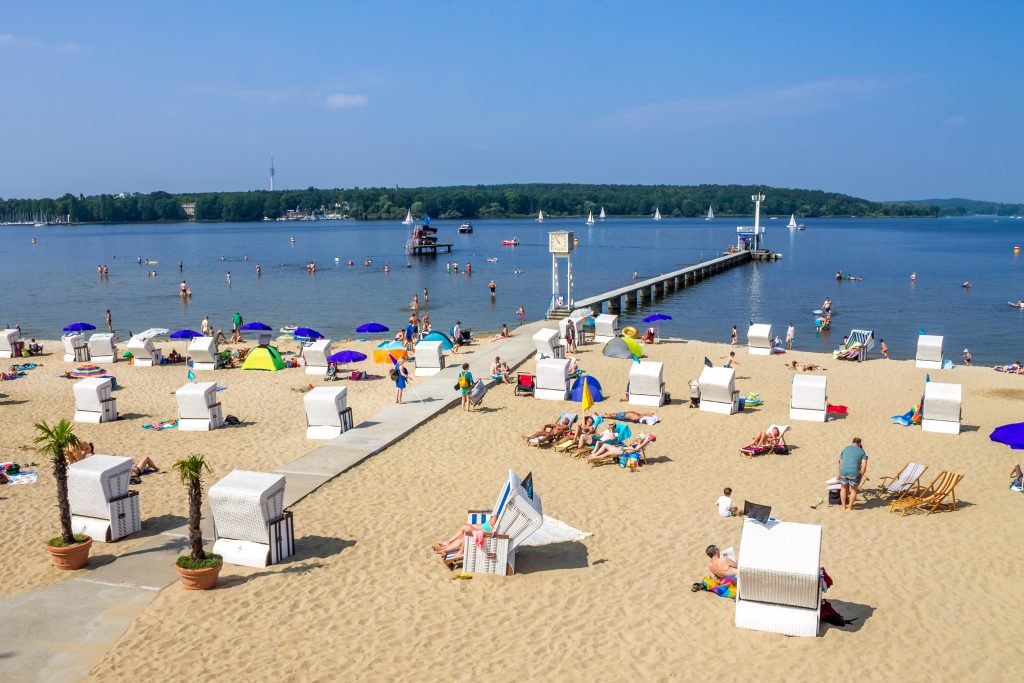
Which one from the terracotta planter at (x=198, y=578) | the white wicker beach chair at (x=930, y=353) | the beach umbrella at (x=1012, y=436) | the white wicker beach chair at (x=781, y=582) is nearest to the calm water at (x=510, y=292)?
the white wicker beach chair at (x=930, y=353)

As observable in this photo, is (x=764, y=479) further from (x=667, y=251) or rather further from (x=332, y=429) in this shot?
(x=667, y=251)

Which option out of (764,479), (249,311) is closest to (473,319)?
(249,311)

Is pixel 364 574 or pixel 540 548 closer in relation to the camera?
pixel 364 574

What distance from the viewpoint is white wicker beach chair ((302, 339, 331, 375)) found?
75.6ft

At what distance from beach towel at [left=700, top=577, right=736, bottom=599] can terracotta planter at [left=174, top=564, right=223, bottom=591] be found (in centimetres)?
544

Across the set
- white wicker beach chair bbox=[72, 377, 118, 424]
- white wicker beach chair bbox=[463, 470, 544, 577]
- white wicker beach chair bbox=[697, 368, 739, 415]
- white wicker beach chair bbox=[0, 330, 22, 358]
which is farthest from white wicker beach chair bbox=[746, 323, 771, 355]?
white wicker beach chair bbox=[0, 330, 22, 358]

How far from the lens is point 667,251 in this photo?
104 meters

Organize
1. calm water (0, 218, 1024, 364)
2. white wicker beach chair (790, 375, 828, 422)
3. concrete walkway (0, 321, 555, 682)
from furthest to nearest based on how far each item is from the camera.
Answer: calm water (0, 218, 1024, 364) < white wicker beach chair (790, 375, 828, 422) < concrete walkway (0, 321, 555, 682)

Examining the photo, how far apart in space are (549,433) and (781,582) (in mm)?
7542

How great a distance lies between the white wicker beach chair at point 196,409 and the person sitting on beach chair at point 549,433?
259 inches

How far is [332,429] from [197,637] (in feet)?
25.8

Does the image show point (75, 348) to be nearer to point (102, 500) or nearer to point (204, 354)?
point (204, 354)

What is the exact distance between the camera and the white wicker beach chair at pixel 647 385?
1845 cm

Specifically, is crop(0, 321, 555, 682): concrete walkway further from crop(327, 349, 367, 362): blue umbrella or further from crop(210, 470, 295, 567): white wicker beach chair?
crop(327, 349, 367, 362): blue umbrella
